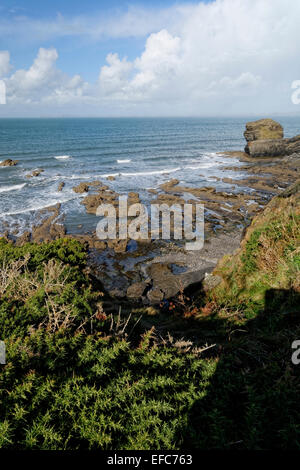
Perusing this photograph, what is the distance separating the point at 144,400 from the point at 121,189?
31.4 metres

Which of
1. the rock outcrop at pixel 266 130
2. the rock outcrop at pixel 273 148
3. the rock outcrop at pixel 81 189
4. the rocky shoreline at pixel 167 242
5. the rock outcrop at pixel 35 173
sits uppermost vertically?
the rock outcrop at pixel 266 130

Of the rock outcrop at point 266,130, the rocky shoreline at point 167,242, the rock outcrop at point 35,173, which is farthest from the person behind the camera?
the rock outcrop at point 266,130

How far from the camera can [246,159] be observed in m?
54.1

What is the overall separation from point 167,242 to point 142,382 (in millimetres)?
15498

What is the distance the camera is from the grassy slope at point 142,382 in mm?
3326

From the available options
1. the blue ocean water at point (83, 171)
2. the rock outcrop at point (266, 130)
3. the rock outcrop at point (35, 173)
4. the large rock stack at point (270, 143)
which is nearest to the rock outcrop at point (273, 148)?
the large rock stack at point (270, 143)

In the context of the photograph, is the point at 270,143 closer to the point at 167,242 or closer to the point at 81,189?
the point at 81,189

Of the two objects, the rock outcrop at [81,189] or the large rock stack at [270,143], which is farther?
the large rock stack at [270,143]

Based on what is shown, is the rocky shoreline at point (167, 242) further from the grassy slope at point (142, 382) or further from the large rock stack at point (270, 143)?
the large rock stack at point (270, 143)

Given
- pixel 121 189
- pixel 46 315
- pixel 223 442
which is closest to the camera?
pixel 223 442

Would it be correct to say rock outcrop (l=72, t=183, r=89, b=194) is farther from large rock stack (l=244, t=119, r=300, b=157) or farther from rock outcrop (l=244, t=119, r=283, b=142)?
rock outcrop (l=244, t=119, r=283, b=142)

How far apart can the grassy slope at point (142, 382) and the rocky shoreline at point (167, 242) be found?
4299mm

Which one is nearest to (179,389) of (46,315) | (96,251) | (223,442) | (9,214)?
(223,442)
